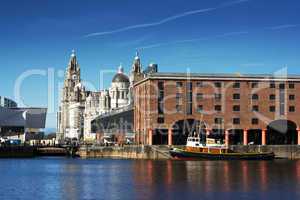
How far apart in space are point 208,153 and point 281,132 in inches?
979

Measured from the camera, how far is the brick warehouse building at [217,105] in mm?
134500

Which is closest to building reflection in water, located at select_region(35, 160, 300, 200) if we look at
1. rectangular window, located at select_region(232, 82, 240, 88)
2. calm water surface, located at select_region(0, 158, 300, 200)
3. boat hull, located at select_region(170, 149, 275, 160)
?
calm water surface, located at select_region(0, 158, 300, 200)

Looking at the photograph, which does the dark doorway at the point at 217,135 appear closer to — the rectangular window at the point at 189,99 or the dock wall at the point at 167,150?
the rectangular window at the point at 189,99

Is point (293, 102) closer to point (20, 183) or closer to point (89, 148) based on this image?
point (89, 148)

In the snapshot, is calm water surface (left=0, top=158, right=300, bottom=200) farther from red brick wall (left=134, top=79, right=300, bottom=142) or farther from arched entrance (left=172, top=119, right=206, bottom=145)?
arched entrance (left=172, top=119, right=206, bottom=145)

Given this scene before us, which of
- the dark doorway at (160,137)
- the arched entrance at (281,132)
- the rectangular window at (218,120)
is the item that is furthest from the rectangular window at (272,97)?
the dark doorway at (160,137)

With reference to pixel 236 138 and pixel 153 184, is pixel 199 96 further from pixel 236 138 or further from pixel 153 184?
pixel 153 184

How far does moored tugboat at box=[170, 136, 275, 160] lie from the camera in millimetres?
124312

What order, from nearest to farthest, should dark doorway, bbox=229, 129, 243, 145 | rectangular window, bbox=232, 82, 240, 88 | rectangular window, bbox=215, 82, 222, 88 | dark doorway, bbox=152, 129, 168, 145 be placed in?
rectangular window, bbox=215, 82, 222, 88, rectangular window, bbox=232, 82, 240, 88, dark doorway, bbox=152, 129, 168, 145, dark doorway, bbox=229, 129, 243, 145

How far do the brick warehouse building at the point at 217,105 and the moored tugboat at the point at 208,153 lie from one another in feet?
29.3

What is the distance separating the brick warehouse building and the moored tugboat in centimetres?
894

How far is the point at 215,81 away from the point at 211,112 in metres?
6.46

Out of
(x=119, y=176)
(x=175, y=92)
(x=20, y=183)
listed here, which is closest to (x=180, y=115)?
(x=175, y=92)

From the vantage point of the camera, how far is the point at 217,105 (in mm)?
135625
